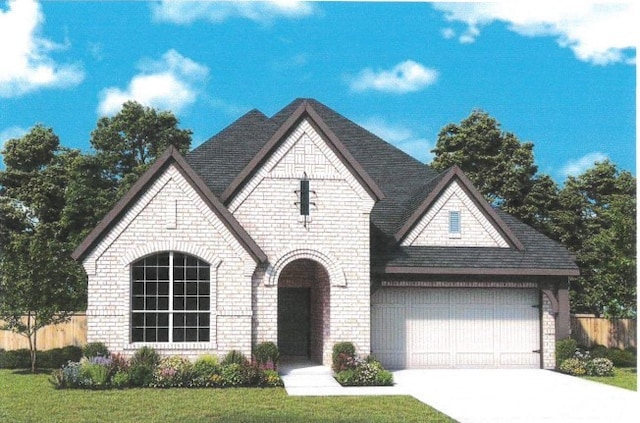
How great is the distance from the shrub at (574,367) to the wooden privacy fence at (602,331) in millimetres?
5174

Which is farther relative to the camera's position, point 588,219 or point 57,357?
point 588,219

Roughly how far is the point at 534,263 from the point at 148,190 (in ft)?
36.4

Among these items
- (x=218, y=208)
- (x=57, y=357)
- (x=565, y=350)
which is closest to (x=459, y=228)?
(x=565, y=350)

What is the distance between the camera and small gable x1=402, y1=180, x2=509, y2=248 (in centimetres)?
2569

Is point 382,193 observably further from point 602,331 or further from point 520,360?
point 602,331

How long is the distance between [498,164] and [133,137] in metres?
17.4

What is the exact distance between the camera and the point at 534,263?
2517cm

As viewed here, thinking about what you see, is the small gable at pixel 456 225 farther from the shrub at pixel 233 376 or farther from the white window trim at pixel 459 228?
the shrub at pixel 233 376

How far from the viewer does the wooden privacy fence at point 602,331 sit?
96.7 ft

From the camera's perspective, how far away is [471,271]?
24.7m

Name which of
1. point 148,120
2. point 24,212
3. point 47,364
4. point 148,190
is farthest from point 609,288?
point 24,212

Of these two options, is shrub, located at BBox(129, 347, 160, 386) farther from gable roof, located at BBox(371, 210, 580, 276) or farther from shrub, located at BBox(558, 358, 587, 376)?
shrub, located at BBox(558, 358, 587, 376)

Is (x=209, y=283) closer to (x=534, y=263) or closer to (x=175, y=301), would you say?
(x=175, y=301)

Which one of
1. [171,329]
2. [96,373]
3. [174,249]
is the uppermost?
[174,249]
